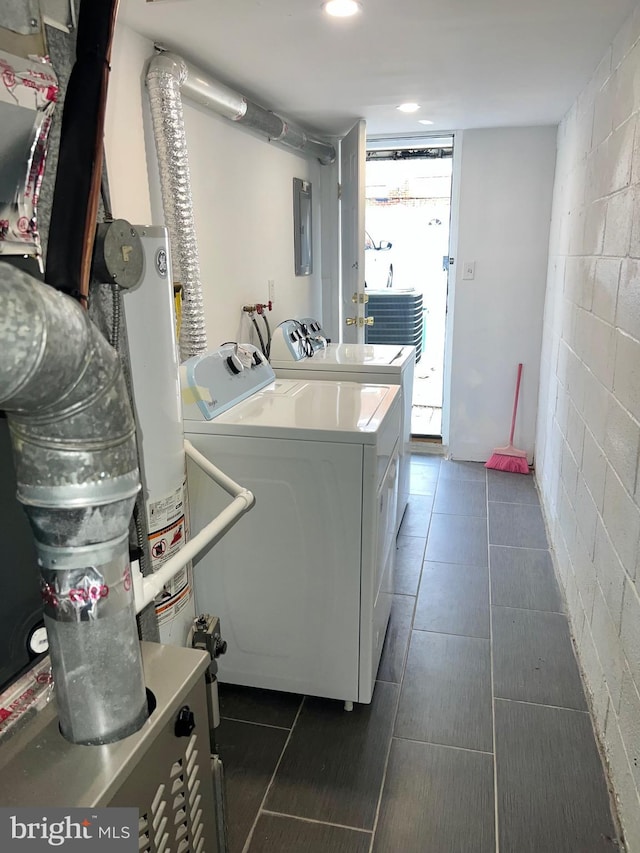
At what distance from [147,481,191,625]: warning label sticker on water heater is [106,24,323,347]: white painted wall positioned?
1.00 m

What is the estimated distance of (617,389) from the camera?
1.86 meters

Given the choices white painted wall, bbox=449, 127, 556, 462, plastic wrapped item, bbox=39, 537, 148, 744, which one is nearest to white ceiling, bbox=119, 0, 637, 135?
white painted wall, bbox=449, 127, 556, 462

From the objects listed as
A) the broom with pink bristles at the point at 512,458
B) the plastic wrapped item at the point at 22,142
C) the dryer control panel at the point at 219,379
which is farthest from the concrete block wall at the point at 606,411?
the plastic wrapped item at the point at 22,142

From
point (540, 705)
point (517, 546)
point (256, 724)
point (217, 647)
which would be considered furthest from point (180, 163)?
point (517, 546)

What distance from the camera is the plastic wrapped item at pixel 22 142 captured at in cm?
79

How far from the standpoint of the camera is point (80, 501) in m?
0.74

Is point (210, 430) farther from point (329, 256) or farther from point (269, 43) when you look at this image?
point (329, 256)

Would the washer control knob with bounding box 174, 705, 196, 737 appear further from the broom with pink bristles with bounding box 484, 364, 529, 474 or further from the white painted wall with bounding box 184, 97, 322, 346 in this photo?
the broom with pink bristles with bounding box 484, 364, 529, 474

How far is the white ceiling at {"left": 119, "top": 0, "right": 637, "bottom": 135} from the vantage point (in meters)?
1.84

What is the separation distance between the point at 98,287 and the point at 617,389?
4.96 feet

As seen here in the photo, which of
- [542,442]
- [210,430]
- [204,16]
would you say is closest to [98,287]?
[210,430]

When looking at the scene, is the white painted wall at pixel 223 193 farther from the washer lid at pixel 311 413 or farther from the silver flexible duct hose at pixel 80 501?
the silver flexible duct hose at pixel 80 501

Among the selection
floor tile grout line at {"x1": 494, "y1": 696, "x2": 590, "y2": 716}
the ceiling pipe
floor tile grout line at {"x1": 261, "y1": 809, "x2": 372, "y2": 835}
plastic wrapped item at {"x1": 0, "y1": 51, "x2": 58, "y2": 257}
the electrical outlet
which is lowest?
floor tile grout line at {"x1": 261, "y1": 809, "x2": 372, "y2": 835}

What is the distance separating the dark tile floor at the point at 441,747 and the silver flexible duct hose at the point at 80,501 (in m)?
1.05
